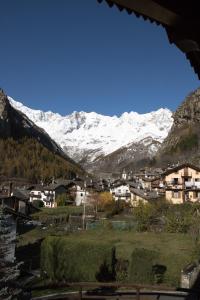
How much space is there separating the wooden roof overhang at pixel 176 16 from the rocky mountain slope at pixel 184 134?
155 m

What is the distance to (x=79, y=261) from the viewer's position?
87.7ft

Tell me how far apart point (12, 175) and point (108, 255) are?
524 feet

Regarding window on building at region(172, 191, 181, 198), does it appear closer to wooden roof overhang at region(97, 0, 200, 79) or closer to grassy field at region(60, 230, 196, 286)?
grassy field at region(60, 230, 196, 286)

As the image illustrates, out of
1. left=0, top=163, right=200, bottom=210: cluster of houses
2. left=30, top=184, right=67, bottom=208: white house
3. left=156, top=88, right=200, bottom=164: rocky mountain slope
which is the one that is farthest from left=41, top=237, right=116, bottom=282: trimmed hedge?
left=156, top=88, right=200, bottom=164: rocky mountain slope

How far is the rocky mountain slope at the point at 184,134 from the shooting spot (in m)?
166

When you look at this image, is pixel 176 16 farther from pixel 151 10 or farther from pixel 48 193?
pixel 48 193

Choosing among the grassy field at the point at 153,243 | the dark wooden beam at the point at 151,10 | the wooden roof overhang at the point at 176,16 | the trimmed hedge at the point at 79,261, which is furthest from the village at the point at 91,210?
the dark wooden beam at the point at 151,10

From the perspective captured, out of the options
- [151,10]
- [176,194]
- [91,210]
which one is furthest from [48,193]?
[151,10]

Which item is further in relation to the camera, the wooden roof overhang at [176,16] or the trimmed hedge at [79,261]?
the trimmed hedge at [79,261]

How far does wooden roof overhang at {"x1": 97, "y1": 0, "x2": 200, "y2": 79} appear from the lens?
4.29m

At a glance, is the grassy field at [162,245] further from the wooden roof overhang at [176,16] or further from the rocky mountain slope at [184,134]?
the rocky mountain slope at [184,134]

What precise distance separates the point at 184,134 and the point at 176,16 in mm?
173909

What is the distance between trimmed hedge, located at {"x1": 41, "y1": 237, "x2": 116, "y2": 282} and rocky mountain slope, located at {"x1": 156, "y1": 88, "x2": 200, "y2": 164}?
134m

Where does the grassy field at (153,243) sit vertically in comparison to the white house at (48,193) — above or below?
below
